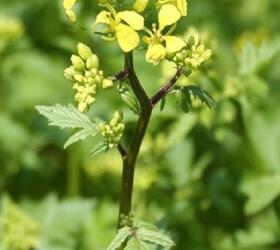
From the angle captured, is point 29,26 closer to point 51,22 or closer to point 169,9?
point 51,22

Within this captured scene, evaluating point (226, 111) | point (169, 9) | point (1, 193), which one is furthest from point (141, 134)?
point (1, 193)

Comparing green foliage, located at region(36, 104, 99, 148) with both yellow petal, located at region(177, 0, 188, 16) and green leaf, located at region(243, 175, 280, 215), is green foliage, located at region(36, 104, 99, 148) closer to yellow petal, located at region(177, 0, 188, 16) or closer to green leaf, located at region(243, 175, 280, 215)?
yellow petal, located at region(177, 0, 188, 16)

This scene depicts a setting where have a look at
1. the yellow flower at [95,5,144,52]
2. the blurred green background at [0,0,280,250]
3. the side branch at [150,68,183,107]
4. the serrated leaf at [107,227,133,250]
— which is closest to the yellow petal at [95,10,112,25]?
the yellow flower at [95,5,144,52]

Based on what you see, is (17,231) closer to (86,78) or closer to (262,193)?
(262,193)

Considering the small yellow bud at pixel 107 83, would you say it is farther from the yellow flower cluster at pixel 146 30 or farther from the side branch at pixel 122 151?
the side branch at pixel 122 151

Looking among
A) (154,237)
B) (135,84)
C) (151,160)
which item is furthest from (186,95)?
(151,160)

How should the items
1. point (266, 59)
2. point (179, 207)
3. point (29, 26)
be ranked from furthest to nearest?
point (29, 26), point (179, 207), point (266, 59)

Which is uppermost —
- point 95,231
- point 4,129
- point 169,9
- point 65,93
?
point 65,93
